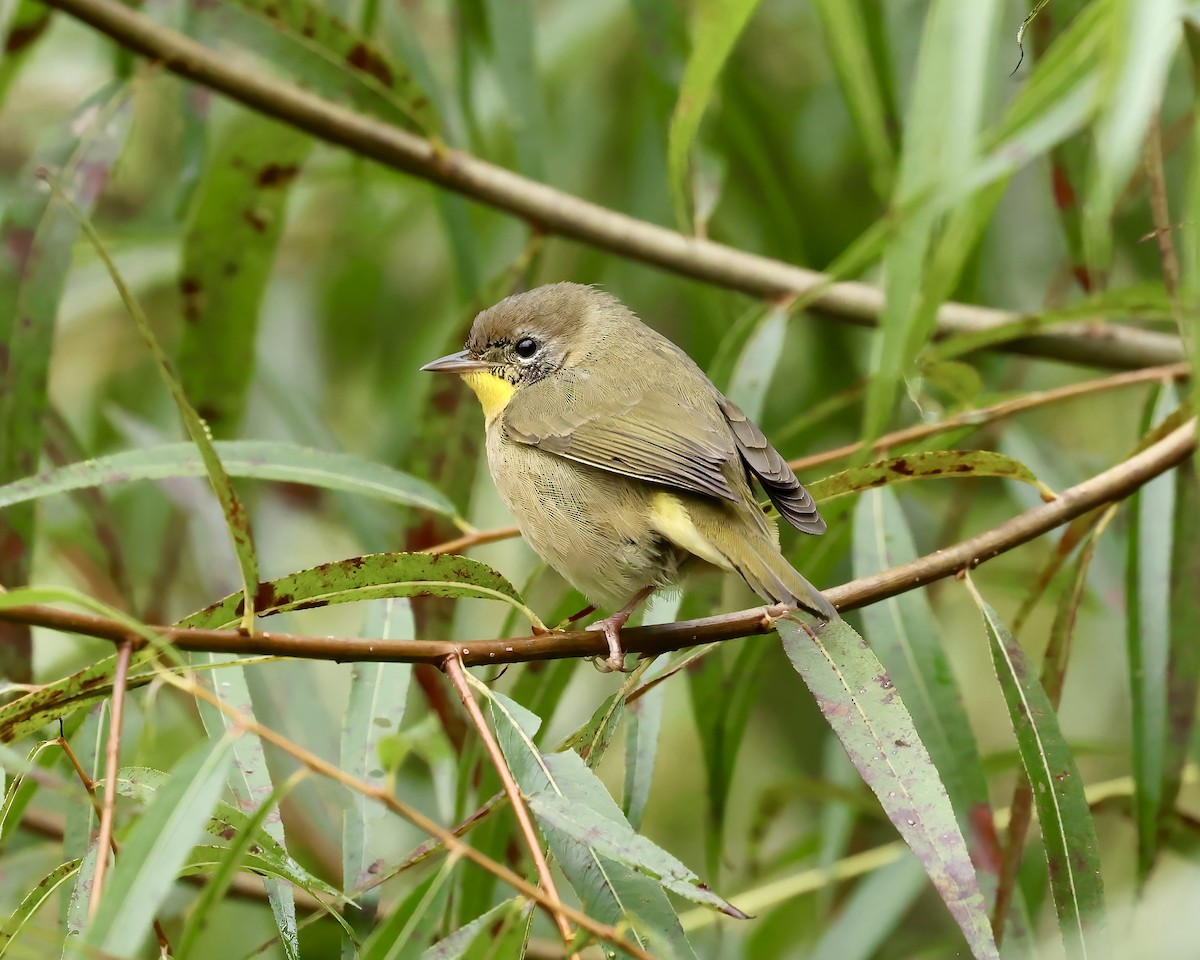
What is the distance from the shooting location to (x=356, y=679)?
234 cm

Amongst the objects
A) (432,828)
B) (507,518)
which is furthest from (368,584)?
(507,518)

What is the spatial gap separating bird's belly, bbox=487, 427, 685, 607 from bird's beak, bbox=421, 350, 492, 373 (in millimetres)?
499

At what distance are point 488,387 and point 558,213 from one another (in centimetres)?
49

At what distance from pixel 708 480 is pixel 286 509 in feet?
7.06

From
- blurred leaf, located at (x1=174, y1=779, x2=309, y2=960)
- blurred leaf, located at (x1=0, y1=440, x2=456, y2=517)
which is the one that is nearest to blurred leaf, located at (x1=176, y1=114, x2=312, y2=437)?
blurred leaf, located at (x1=0, y1=440, x2=456, y2=517)

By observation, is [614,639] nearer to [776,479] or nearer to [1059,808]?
[776,479]

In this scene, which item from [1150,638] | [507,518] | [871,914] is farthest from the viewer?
[507,518]

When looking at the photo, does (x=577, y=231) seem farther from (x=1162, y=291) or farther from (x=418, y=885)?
(x=418, y=885)

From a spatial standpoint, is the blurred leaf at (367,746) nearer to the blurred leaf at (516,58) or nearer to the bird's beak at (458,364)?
the bird's beak at (458,364)

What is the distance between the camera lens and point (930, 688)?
256 centimetres

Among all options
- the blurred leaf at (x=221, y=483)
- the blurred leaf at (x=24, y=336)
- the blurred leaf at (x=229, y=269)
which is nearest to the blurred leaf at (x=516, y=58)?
the blurred leaf at (x=229, y=269)

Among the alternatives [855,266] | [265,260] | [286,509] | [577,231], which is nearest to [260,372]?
[286,509]

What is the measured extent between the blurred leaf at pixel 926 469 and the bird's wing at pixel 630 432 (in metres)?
0.24

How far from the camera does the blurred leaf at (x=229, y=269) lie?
3396mm
